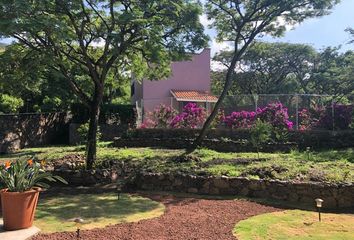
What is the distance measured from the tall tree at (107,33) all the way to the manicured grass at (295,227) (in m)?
5.82

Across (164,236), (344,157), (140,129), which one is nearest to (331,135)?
(344,157)

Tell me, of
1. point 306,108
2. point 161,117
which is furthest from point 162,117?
point 306,108

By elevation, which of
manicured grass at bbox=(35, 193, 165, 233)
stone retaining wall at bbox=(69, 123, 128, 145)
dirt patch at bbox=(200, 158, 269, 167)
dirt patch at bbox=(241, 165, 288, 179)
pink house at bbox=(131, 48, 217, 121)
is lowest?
manicured grass at bbox=(35, 193, 165, 233)

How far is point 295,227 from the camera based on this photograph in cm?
717

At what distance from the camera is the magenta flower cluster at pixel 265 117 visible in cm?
1733

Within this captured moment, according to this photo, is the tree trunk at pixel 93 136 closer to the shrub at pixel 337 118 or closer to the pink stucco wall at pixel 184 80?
the shrub at pixel 337 118

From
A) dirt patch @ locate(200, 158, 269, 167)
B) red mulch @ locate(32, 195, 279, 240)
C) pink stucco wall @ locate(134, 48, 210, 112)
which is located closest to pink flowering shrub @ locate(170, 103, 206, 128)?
dirt patch @ locate(200, 158, 269, 167)

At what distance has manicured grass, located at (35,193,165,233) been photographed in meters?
7.34

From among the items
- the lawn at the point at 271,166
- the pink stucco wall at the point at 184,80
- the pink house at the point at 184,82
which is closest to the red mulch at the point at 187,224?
the lawn at the point at 271,166

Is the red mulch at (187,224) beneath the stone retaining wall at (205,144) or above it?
beneath

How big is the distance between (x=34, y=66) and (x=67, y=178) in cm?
362

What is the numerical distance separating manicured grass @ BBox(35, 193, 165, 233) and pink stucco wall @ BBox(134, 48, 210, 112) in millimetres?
21756

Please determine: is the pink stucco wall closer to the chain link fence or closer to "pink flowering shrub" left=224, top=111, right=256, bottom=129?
the chain link fence

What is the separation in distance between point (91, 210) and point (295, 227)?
3.96 metres
